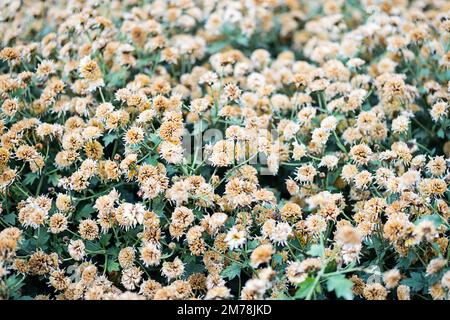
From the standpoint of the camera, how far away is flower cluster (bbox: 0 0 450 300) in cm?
278

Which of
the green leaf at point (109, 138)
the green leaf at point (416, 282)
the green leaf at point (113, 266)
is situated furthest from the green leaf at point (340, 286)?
the green leaf at point (109, 138)

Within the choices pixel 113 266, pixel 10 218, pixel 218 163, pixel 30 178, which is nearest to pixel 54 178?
pixel 30 178

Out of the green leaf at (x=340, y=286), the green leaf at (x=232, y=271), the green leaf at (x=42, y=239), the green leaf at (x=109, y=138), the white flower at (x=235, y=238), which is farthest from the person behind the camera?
the green leaf at (x=109, y=138)

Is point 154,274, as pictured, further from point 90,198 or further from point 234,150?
point 234,150

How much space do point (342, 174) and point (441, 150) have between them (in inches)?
35.7

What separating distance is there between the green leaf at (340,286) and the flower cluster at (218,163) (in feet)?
0.03

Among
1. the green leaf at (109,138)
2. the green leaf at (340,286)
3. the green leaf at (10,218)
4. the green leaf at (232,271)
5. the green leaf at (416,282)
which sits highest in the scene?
the green leaf at (109,138)

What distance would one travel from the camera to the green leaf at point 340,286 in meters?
2.42

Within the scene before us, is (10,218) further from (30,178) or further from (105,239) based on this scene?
(105,239)

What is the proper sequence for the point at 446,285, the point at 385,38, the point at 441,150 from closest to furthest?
the point at 446,285, the point at 441,150, the point at 385,38

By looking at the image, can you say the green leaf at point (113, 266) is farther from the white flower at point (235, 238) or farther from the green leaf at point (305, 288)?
the green leaf at point (305, 288)

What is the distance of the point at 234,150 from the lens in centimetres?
308
